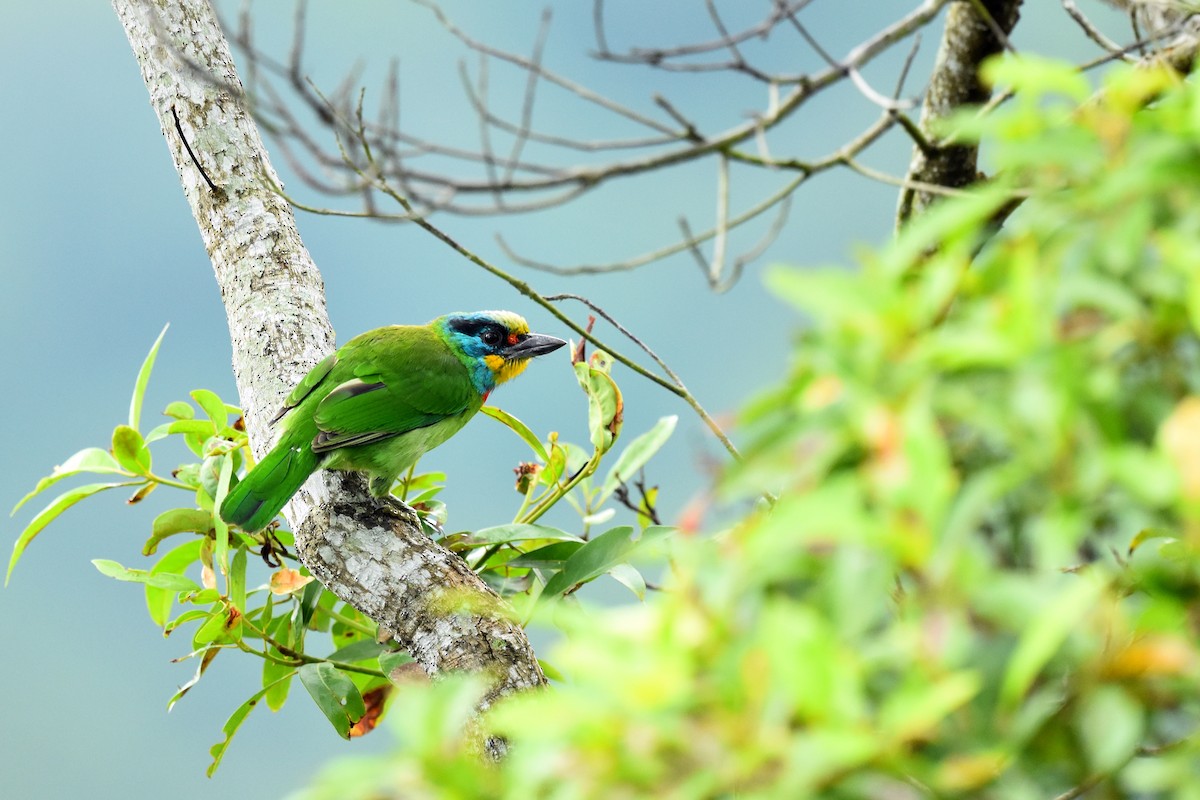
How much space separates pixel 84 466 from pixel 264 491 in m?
0.57

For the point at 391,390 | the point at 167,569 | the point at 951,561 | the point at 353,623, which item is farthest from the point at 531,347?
the point at 951,561

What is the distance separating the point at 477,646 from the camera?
2697mm

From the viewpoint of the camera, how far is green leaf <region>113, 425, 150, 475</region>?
10.7ft

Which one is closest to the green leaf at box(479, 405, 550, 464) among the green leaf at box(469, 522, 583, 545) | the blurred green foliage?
the green leaf at box(469, 522, 583, 545)

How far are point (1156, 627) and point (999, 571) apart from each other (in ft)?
0.45

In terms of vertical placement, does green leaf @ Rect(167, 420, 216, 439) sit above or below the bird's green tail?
above

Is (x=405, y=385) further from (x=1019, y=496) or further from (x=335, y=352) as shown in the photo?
(x=1019, y=496)

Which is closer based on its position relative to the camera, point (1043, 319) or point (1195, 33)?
point (1043, 319)

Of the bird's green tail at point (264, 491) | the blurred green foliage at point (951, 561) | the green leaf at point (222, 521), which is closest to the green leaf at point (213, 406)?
the green leaf at point (222, 521)

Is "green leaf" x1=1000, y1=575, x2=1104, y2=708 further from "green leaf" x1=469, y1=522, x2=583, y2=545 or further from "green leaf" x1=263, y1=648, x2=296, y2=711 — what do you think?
"green leaf" x1=263, y1=648, x2=296, y2=711

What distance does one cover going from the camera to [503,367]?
450 cm

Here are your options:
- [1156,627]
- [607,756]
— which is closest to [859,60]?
[1156,627]

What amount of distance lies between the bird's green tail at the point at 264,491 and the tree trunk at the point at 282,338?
0.11 meters

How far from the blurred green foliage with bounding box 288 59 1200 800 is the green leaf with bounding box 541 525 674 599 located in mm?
1863
